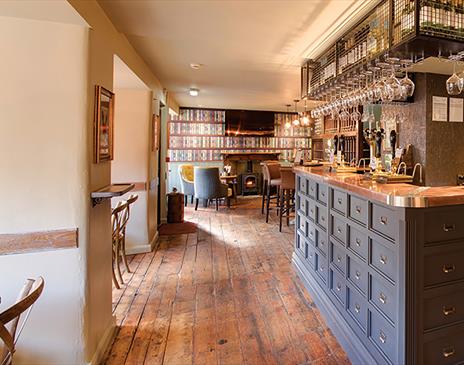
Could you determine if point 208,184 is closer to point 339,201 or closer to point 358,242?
point 339,201

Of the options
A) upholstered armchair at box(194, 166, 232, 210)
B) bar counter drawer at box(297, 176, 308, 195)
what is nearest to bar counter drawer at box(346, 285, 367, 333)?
bar counter drawer at box(297, 176, 308, 195)

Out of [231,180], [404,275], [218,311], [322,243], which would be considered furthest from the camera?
[231,180]

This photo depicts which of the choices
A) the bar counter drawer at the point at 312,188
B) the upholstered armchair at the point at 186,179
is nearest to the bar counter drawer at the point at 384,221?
the bar counter drawer at the point at 312,188

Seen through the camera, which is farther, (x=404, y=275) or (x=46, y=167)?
(x=46, y=167)

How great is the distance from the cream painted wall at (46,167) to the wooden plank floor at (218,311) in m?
0.49

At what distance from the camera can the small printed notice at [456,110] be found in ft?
12.3

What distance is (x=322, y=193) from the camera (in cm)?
256

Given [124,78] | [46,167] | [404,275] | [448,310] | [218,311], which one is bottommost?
[218,311]

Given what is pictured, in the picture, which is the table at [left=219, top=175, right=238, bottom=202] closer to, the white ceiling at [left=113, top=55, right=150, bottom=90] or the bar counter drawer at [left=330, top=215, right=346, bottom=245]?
the white ceiling at [left=113, top=55, right=150, bottom=90]

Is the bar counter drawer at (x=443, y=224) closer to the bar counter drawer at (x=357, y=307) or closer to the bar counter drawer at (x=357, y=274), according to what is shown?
the bar counter drawer at (x=357, y=274)

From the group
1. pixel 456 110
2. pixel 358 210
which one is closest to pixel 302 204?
pixel 358 210

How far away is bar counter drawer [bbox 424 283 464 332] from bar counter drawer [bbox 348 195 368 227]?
50cm

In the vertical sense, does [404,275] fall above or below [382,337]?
above

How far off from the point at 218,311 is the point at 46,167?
1710 mm
